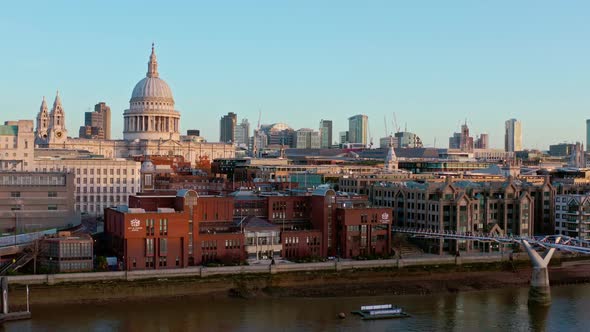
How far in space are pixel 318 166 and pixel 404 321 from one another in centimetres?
5926

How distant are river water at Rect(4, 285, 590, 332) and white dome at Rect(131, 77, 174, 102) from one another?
76208 mm

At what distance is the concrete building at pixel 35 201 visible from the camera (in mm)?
53000

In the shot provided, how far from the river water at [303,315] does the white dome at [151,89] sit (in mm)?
76208

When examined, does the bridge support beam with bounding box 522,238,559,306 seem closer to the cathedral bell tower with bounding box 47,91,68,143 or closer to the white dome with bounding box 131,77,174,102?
the cathedral bell tower with bounding box 47,91,68,143

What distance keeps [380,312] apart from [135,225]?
43.3 ft

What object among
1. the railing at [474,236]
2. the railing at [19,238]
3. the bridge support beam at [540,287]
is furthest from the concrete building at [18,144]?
the bridge support beam at [540,287]

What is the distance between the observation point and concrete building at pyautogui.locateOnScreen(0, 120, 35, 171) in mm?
71375

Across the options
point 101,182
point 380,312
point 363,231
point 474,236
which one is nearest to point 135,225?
point 380,312

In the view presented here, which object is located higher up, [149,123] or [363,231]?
[149,123]

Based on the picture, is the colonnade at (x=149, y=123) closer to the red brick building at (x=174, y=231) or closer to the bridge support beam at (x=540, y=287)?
the red brick building at (x=174, y=231)

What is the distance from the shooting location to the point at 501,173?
9106cm

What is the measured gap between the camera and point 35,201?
53.8 metres

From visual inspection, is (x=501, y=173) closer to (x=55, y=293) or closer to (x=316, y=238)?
(x=316, y=238)

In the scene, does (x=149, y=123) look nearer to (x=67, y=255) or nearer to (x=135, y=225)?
(x=135, y=225)
